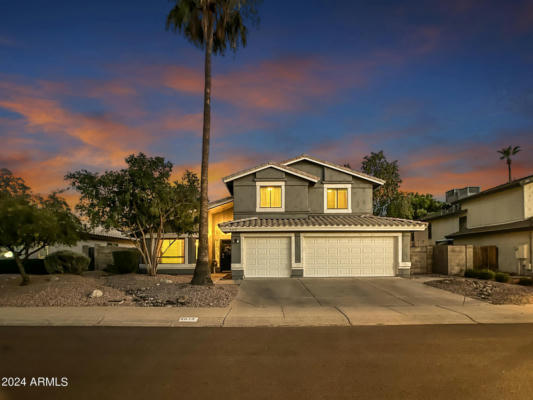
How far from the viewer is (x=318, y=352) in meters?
8.01

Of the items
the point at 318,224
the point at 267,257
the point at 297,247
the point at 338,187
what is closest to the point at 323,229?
the point at 318,224

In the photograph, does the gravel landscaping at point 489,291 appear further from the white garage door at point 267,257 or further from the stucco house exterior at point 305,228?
the white garage door at point 267,257

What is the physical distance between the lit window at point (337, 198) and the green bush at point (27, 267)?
19.3 metres

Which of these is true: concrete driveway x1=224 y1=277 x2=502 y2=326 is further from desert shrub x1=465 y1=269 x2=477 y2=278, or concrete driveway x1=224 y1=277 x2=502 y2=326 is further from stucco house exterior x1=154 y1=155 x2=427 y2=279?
desert shrub x1=465 y1=269 x2=477 y2=278

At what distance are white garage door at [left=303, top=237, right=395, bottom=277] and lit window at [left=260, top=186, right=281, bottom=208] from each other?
3485 millimetres

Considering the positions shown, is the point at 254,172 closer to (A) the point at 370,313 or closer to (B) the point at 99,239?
(A) the point at 370,313

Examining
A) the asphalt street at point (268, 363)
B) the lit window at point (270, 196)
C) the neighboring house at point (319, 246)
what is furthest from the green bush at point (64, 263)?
the asphalt street at point (268, 363)

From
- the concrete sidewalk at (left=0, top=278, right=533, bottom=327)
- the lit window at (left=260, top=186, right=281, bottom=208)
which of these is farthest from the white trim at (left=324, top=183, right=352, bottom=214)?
the concrete sidewalk at (left=0, top=278, right=533, bottom=327)

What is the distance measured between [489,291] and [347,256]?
757 centimetres

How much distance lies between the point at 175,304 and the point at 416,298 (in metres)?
9.16

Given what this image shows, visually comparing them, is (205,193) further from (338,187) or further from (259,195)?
(338,187)

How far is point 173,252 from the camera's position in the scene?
1054 inches

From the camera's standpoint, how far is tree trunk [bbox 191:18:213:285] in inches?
672

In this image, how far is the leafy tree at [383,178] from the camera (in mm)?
40562
